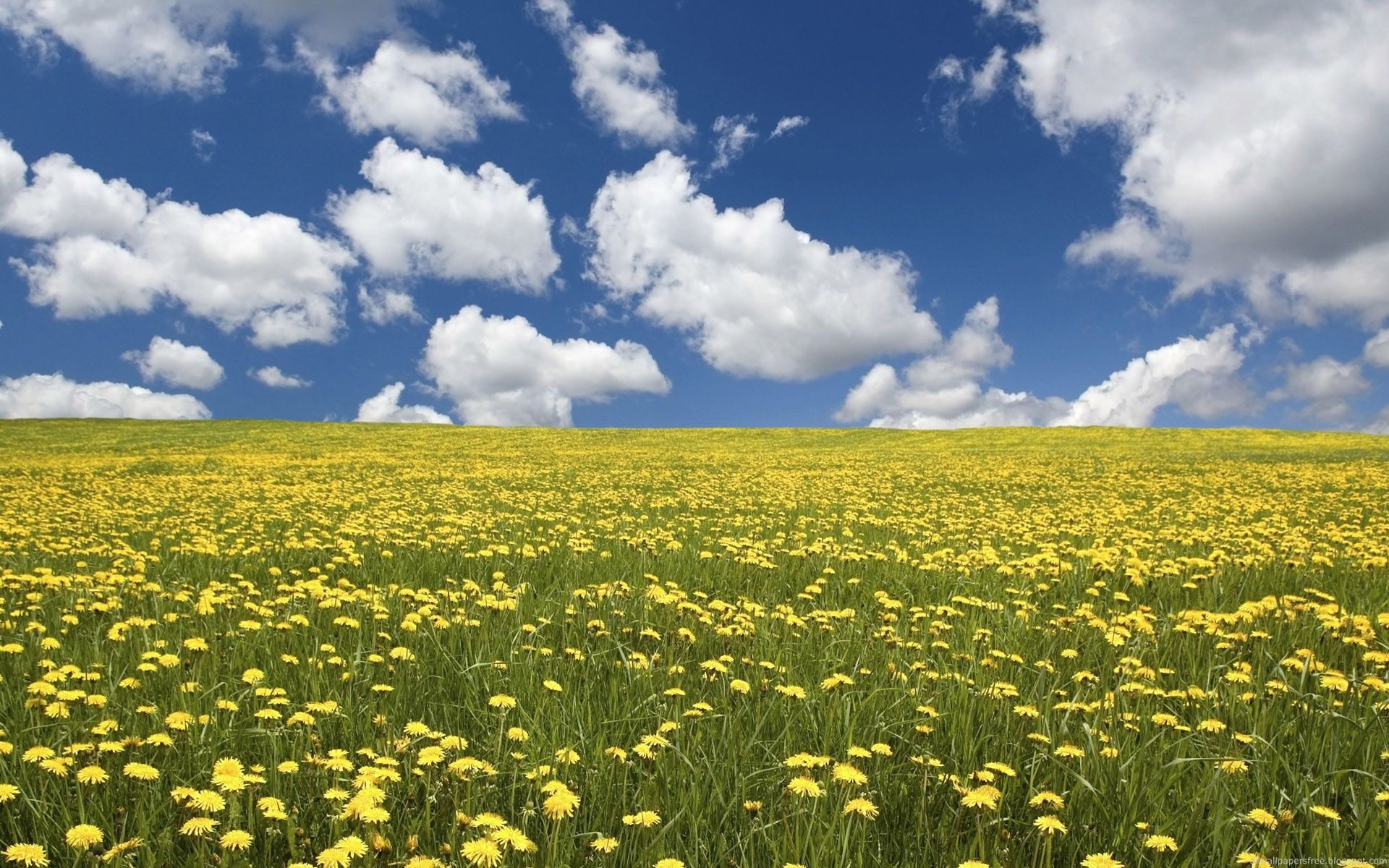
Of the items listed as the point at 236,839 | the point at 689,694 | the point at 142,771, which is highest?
the point at 142,771

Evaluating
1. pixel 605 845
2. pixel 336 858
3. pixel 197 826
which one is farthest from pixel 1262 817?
pixel 197 826

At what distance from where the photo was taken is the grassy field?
2.62 metres

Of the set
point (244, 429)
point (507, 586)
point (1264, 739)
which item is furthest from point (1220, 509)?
point (244, 429)

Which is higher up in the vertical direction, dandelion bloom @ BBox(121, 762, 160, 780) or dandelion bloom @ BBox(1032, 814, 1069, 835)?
dandelion bloom @ BBox(121, 762, 160, 780)

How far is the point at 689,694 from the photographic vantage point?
159 inches

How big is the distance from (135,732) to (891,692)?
3.51 meters

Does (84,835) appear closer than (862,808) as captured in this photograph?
Yes

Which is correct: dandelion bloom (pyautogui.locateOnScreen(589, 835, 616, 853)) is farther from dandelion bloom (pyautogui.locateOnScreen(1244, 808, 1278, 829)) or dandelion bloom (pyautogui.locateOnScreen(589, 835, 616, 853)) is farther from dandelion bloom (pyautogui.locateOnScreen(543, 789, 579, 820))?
dandelion bloom (pyautogui.locateOnScreen(1244, 808, 1278, 829))

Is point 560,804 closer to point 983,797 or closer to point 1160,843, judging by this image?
point 983,797

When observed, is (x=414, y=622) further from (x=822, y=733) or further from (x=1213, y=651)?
(x=1213, y=651)

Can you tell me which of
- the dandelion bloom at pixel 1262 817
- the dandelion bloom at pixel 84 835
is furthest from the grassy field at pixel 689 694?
the dandelion bloom at pixel 84 835

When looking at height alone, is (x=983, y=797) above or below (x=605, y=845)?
above

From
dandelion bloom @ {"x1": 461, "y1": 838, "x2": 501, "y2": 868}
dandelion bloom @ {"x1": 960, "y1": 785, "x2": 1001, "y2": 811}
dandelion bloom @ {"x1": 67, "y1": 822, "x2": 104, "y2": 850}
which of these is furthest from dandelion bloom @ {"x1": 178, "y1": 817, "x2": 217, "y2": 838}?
dandelion bloom @ {"x1": 960, "y1": 785, "x2": 1001, "y2": 811}

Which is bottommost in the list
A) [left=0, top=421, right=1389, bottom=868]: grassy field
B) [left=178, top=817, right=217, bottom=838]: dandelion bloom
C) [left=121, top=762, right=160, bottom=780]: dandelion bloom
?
[left=0, top=421, right=1389, bottom=868]: grassy field
